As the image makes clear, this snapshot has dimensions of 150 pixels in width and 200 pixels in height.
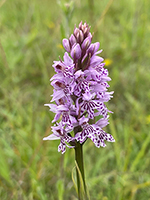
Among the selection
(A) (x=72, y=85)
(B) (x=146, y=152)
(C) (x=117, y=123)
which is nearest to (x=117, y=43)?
(C) (x=117, y=123)

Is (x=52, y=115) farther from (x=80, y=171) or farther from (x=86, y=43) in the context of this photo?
(x=86, y=43)

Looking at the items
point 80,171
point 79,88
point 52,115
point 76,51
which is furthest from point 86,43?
point 52,115

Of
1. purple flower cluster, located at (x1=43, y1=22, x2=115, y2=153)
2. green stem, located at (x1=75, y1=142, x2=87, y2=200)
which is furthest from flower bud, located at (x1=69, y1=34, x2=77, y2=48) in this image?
green stem, located at (x1=75, y1=142, x2=87, y2=200)

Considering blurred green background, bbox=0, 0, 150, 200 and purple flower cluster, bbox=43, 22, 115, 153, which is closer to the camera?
purple flower cluster, bbox=43, 22, 115, 153

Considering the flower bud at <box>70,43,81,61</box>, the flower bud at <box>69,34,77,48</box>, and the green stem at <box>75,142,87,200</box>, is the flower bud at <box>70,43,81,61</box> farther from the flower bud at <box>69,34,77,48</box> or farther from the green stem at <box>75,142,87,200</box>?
the green stem at <box>75,142,87,200</box>

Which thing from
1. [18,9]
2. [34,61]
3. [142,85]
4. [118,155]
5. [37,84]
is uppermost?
[18,9]

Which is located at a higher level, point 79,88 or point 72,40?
point 72,40

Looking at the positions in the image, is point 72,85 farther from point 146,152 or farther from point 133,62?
point 133,62
